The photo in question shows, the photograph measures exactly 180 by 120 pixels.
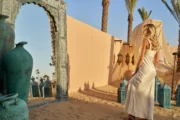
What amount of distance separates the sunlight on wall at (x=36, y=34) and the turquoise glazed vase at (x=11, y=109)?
7.99 feet

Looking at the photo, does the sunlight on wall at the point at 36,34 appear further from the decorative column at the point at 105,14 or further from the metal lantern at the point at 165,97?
the decorative column at the point at 105,14

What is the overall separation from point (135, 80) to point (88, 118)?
106 centimetres

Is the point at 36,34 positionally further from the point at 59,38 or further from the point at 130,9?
the point at 130,9

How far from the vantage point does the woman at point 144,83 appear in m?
4.12

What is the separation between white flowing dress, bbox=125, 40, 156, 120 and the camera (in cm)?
412

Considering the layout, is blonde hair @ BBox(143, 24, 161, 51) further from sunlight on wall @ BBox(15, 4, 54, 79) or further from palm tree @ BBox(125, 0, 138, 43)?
palm tree @ BBox(125, 0, 138, 43)

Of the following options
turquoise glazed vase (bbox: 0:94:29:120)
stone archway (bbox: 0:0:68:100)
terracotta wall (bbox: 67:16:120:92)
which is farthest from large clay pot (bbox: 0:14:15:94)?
terracotta wall (bbox: 67:16:120:92)

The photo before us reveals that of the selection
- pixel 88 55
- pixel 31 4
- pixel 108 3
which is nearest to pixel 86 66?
pixel 88 55

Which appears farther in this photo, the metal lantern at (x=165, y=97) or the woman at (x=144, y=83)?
the metal lantern at (x=165, y=97)

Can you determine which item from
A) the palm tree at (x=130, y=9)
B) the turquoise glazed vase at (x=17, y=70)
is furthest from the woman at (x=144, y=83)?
the palm tree at (x=130, y=9)

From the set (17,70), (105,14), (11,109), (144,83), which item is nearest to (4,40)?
(17,70)

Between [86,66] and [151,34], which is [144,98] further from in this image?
[86,66]

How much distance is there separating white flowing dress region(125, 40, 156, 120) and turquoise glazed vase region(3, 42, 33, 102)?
1.71m

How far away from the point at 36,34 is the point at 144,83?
2279 millimetres
